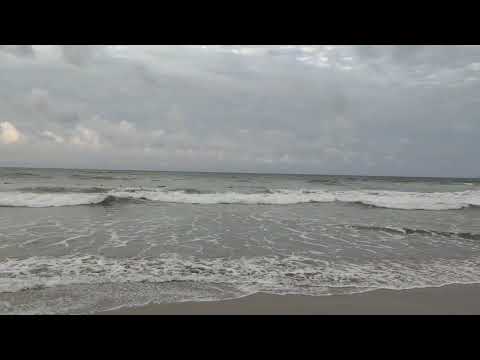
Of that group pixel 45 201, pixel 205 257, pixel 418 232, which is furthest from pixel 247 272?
pixel 45 201

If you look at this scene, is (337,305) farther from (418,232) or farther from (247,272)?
(418,232)

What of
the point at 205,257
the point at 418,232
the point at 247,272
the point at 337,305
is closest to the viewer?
the point at 337,305

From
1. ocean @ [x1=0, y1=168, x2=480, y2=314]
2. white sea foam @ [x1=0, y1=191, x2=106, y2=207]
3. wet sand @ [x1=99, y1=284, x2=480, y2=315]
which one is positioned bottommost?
wet sand @ [x1=99, y1=284, x2=480, y2=315]

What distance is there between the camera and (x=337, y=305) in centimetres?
394

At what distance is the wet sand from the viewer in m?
3.70

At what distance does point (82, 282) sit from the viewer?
447 cm

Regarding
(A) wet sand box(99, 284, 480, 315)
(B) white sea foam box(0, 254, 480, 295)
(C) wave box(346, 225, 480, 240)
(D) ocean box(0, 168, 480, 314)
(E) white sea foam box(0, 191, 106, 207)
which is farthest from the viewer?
(E) white sea foam box(0, 191, 106, 207)

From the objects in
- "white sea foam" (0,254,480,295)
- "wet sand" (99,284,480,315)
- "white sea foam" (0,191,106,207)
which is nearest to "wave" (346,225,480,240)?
"white sea foam" (0,254,480,295)

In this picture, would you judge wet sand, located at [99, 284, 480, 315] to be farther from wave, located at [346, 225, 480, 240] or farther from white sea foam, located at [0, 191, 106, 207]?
white sea foam, located at [0, 191, 106, 207]
